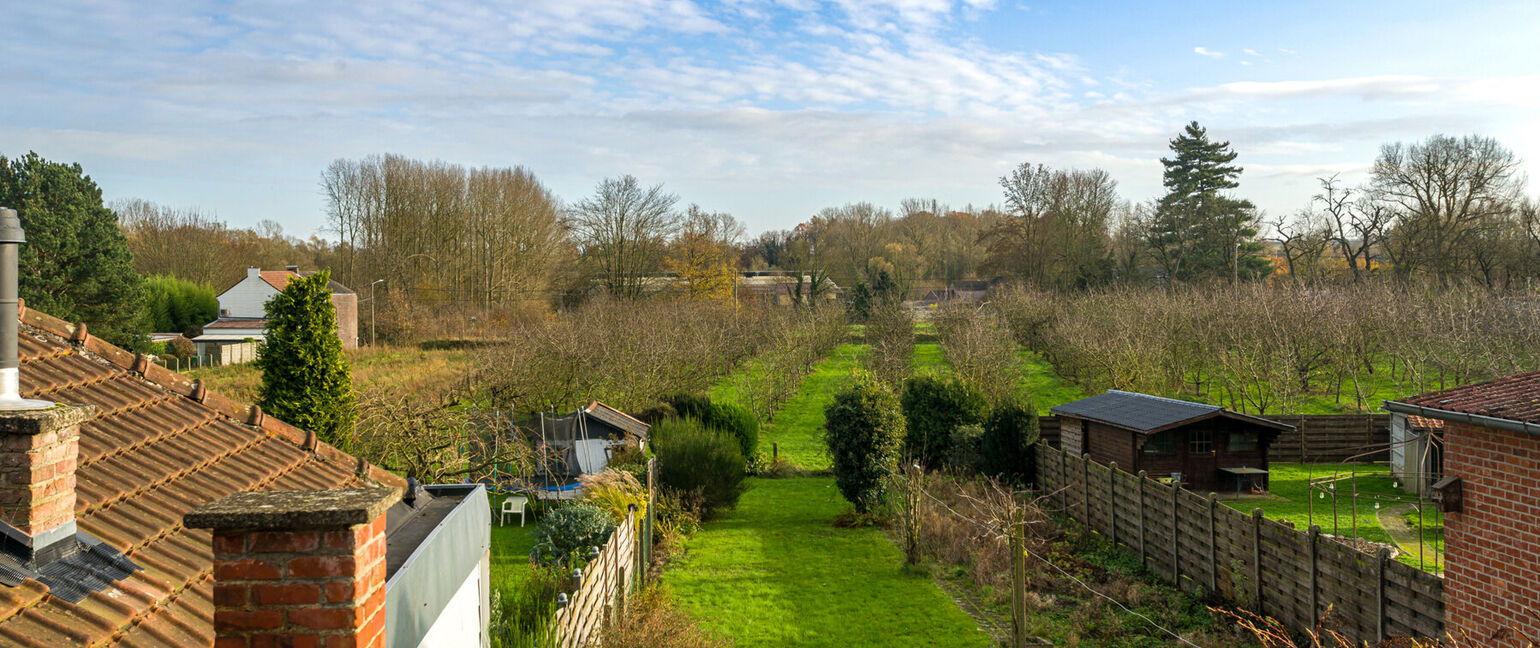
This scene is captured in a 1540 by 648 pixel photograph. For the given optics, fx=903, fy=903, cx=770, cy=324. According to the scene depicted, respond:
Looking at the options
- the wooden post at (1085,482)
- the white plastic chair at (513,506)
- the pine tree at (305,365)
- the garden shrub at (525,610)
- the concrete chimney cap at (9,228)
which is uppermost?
the concrete chimney cap at (9,228)

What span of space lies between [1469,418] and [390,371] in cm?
3432

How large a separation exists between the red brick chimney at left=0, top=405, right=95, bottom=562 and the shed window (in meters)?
17.7

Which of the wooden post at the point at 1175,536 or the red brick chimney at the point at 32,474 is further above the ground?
the red brick chimney at the point at 32,474

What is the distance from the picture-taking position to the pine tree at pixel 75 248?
→ 113 ft

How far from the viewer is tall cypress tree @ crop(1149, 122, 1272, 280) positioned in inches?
1789

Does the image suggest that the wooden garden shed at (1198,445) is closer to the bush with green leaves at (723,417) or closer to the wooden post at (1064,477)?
the wooden post at (1064,477)

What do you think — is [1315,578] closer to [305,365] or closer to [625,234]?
[305,365]

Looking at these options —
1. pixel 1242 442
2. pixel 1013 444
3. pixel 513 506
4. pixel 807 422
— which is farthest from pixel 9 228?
pixel 807 422

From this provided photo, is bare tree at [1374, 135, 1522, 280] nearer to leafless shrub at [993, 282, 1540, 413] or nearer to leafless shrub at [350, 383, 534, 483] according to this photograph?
leafless shrub at [993, 282, 1540, 413]

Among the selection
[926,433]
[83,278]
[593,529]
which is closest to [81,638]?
[593,529]

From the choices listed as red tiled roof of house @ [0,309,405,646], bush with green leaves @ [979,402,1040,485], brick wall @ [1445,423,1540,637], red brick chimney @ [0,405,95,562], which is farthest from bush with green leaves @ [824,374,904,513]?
red brick chimney @ [0,405,95,562]

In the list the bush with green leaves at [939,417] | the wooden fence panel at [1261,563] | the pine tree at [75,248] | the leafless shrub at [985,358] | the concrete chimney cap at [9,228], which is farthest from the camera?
the pine tree at [75,248]

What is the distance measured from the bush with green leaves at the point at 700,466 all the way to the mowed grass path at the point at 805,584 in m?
0.57

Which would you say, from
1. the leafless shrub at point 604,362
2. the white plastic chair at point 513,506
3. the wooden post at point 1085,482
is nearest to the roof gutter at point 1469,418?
the wooden post at point 1085,482
